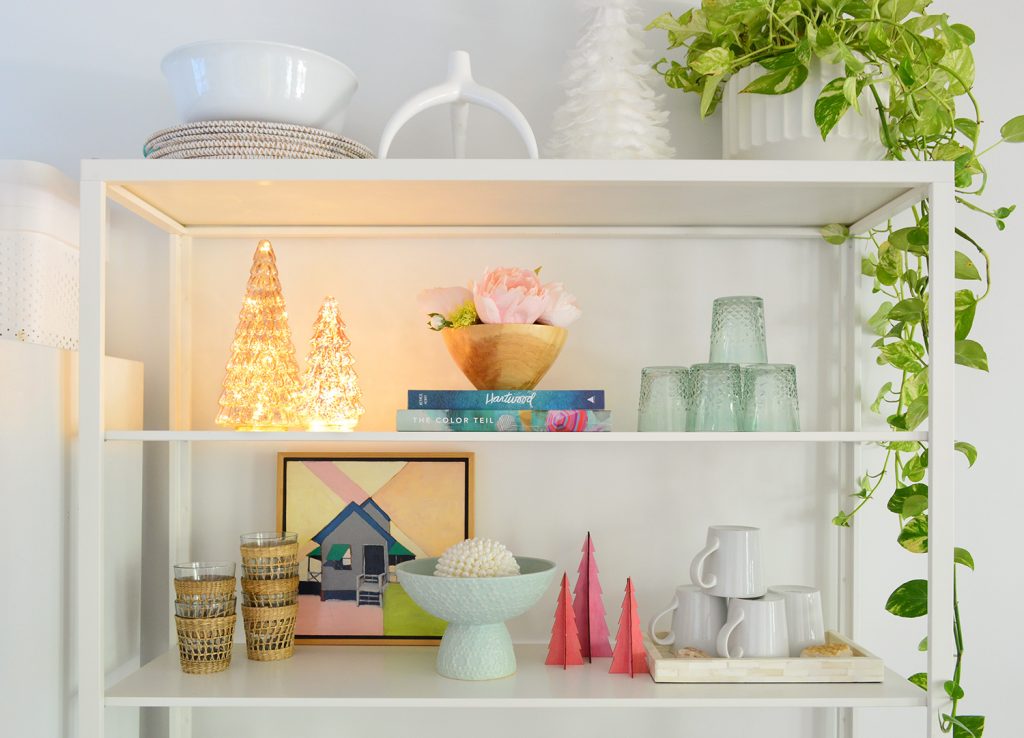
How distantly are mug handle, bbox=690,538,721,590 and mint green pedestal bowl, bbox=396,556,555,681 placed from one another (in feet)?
0.60

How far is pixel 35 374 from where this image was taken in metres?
1.06

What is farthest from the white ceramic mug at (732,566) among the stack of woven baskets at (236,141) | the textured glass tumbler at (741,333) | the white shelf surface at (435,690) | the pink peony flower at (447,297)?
the stack of woven baskets at (236,141)

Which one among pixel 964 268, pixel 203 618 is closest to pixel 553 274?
pixel 964 268

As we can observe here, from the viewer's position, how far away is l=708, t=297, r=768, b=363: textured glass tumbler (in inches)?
46.4

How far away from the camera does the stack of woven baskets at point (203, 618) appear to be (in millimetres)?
1150

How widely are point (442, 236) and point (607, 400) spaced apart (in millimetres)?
346

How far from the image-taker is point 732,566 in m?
1.16

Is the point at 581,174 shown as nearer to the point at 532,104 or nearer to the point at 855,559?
the point at 532,104

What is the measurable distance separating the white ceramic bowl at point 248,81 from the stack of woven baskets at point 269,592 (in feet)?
1.78

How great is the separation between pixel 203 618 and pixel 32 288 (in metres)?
0.47

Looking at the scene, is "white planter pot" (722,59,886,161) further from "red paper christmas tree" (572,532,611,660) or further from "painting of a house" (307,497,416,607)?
"painting of a house" (307,497,416,607)

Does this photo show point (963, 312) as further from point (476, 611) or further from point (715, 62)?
Answer: point (476, 611)

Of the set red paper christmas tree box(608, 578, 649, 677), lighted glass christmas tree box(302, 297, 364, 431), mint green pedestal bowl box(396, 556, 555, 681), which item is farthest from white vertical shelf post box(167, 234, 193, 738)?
red paper christmas tree box(608, 578, 649, 677)

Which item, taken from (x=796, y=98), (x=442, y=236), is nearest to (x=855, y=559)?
(x=796, y=98)
